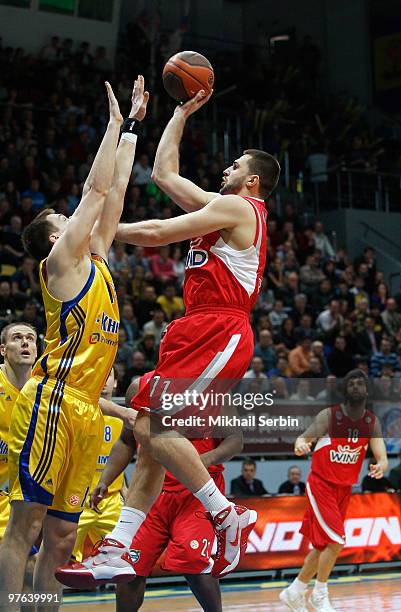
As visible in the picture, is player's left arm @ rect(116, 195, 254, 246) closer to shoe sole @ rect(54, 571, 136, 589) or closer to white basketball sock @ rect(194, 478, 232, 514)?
white basketball sock @ rect(194, 478, 232, 514)

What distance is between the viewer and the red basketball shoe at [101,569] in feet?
16.7

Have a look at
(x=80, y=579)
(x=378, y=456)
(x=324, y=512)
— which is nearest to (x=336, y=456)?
(x=378, y=456)

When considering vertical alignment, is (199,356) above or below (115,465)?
above

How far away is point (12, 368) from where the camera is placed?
741cm

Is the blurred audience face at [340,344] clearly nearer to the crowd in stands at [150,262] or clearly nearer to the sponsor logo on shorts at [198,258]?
the crowd in stands at [150,262]

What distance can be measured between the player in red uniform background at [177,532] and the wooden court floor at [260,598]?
2.96 meters

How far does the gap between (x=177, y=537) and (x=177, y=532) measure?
0.04m

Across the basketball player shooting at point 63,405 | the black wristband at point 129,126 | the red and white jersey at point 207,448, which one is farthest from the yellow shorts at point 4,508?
the black wristband at point 129,126

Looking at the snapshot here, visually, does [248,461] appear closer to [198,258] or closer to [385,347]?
[385,347]

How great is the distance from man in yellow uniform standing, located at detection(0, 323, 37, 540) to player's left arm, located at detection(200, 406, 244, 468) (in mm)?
1773

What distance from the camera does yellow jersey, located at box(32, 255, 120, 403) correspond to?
5.38 meters

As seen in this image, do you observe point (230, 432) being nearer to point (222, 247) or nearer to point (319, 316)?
point (222, 247)

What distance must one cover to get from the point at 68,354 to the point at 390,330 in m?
11.8

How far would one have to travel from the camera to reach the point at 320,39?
25844 mm
